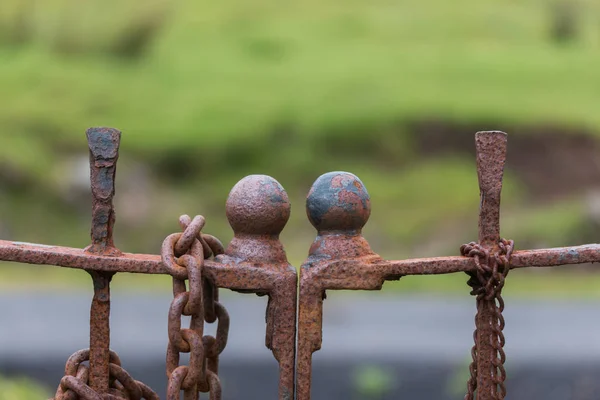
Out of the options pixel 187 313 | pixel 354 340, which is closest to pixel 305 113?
pixel 354 340

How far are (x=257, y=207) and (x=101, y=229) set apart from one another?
230mm

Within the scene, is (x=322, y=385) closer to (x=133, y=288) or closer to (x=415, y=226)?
(x=133, y=288)

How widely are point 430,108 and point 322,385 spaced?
474 cm

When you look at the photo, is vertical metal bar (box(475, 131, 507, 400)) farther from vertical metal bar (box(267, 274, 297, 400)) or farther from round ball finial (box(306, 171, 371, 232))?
vertical metal bar (box(267, 274, 297, 400))

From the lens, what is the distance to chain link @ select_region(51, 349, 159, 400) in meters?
1.24

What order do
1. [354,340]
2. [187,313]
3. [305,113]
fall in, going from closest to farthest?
[187,313], [354,340], [305,113]

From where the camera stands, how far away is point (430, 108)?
769cm

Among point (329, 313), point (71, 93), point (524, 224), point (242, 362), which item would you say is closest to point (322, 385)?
point (242, 362)

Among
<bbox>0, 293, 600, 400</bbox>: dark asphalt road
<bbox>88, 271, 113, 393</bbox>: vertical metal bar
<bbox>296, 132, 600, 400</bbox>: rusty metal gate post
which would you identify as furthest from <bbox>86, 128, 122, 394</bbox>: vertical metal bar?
<bbox>0, 293, 600, 400</bbox>: dark asphalt road

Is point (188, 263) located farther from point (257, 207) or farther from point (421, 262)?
point (421, 262)

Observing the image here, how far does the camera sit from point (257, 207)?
4.12 ft

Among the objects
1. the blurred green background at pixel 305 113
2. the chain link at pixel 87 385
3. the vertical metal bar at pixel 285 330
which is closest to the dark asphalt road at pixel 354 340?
the blurred green background at pixel 305 113

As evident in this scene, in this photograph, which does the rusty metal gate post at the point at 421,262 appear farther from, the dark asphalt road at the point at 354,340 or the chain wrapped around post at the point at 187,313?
the dark asphalt road at the point at 354,340

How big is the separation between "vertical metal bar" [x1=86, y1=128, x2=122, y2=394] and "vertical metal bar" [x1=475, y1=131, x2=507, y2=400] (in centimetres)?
53
